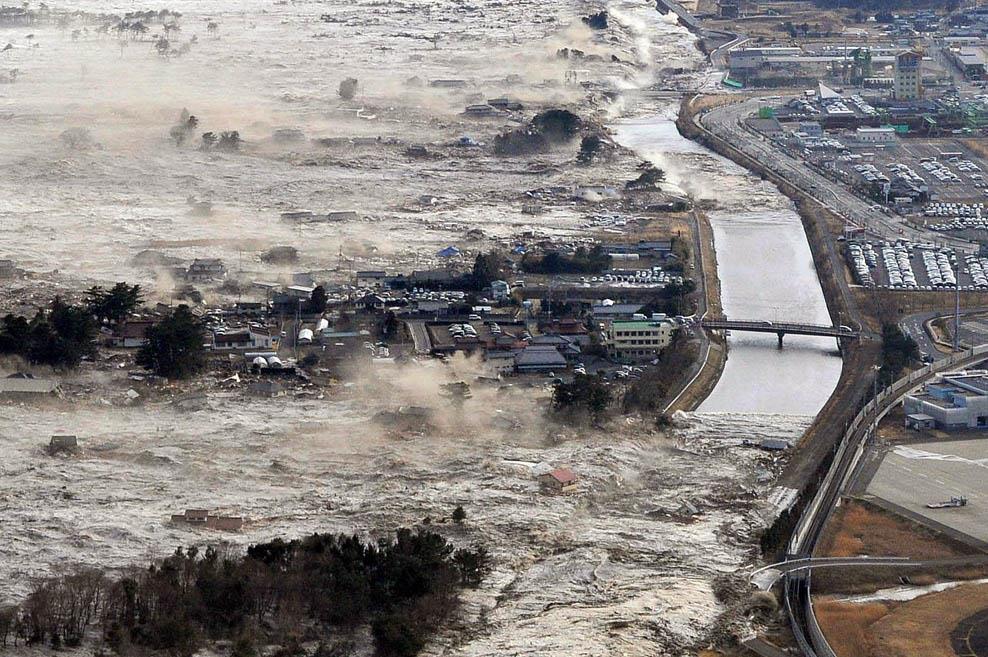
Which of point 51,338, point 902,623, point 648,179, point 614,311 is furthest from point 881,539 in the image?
point 648,179

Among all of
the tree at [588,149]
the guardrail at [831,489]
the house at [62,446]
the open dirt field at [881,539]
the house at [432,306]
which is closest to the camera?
the guardrail at [831,489]

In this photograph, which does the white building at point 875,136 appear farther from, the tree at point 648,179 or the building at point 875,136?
the tree at point 648,179

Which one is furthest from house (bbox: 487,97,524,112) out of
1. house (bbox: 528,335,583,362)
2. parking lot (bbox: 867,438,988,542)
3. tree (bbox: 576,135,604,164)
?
parking lot (bbox: 867,438,988,542)

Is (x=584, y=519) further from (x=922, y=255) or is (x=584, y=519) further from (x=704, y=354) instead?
(x=922, y=255)

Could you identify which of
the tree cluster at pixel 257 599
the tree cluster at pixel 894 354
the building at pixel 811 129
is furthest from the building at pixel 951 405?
the building at pixel 811 129

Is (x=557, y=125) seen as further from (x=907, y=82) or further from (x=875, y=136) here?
(x=907, y=82)
